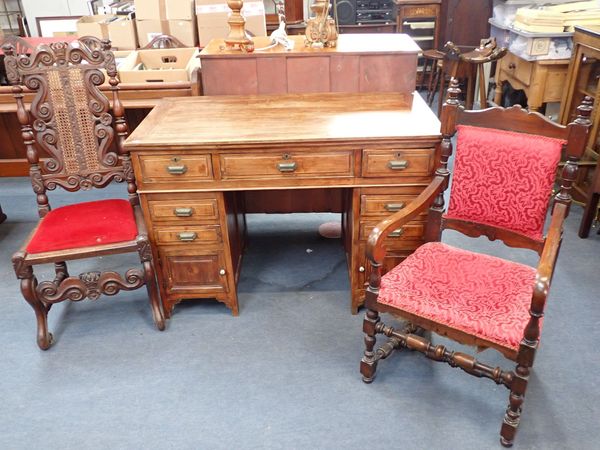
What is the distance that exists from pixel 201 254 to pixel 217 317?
1.13ft

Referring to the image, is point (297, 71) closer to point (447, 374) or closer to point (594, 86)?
point (447, 374)

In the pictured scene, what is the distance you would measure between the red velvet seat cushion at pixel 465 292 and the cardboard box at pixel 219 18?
2.73 m

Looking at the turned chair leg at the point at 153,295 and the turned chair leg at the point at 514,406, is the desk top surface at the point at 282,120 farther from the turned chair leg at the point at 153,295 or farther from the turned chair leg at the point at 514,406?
the turned chair leg at the point at 514,406

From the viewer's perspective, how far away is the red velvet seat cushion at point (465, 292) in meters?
1.63

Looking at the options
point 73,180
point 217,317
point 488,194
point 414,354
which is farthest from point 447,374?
point 73,180

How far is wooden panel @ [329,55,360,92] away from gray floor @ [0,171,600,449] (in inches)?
38.1

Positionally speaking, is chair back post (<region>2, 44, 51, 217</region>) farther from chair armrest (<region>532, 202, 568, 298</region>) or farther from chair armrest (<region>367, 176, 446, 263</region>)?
chair armrest (<region>532, 202, 568, 298</region>)

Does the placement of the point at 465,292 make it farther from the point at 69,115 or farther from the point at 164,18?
the point at 164,18

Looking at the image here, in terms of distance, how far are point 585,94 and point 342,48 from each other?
165 centimetres

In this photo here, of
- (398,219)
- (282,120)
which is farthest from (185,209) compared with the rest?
(398,219)

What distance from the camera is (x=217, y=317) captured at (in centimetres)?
245

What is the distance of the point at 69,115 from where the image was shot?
2.29 metres

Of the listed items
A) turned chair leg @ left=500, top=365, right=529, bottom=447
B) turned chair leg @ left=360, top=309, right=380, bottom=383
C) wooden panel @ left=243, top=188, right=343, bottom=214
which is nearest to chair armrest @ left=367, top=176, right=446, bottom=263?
turned chair leg @ left=360, top=309, right=380, bottom=383

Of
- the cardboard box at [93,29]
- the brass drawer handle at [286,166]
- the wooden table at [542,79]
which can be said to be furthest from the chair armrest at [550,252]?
the cardboard box at [93,29]
